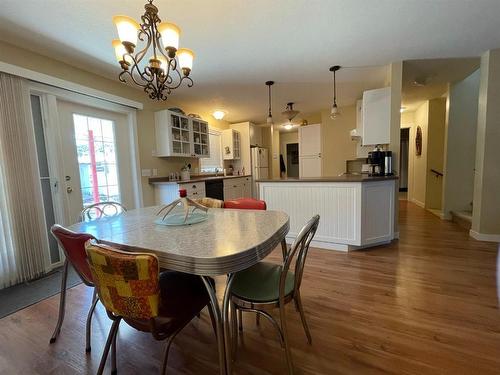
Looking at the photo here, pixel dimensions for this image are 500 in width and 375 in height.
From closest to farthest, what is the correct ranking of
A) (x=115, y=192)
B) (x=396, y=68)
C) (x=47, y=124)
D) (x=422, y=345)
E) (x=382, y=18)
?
1. (x=422, y=345)
2. (x=382, y=18)
3. (x=47, y=124)
4. (x=396, y=68)
5. (x=115, y=192)

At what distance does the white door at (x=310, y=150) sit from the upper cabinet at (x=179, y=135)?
7.97ft

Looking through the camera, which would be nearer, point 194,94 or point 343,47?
point 343,47

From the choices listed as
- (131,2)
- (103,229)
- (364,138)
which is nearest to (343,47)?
(364,138)

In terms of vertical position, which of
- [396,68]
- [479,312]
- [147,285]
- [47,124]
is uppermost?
[396,68]

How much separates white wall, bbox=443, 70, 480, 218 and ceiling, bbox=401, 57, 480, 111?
1.06 ft

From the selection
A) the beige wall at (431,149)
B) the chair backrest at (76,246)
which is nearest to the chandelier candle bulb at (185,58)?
the chair backrest at (76,246)

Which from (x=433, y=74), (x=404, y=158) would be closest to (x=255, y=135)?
(x=433, y=74)

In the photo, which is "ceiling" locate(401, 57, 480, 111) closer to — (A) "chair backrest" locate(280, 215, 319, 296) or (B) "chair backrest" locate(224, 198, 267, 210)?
(B) "chair backrest" locate(224, 198, 267, 210)

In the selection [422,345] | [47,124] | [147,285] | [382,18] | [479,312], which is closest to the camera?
[147,285]

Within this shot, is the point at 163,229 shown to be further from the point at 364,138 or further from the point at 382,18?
the point at 364,138

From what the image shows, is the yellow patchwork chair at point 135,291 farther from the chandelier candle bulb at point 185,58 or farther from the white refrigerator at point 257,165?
the white refrigerator at point 257,165

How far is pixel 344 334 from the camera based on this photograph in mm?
1439

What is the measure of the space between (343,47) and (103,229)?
9.26 feet

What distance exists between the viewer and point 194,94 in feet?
12.4
